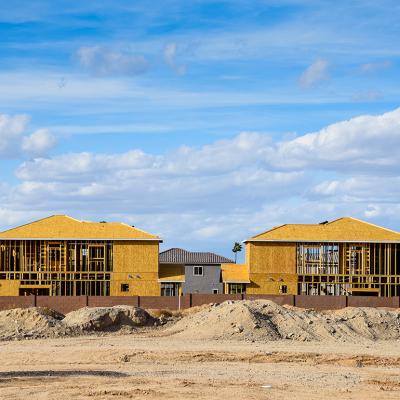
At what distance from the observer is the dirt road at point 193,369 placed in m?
25.3

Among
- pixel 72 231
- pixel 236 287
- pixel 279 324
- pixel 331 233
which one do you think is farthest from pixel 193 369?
pixel 331 233

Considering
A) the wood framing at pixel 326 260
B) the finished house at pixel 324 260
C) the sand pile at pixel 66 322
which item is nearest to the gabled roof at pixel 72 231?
the finished house at pixel 324 260

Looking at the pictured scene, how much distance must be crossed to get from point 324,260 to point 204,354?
49486mm

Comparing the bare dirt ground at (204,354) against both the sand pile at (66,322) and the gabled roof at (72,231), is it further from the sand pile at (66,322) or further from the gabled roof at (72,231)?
the gabled roof at (72,231)

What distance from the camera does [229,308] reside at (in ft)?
152

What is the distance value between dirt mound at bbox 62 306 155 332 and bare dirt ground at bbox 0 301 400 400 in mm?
59

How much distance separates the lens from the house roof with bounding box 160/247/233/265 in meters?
86.4

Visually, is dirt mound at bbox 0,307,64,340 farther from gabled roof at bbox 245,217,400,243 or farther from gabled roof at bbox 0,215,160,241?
gabled roof at bbox 245,217,400,243

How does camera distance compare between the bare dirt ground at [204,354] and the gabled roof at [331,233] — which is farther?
the gabled roof at [331,233]

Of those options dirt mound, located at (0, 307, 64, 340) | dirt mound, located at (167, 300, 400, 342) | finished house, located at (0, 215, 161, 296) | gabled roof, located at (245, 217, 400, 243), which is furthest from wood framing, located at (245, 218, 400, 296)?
dirt mound, located at (0, 307, 64, 340)

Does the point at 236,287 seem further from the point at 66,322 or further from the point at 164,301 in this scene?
the point at 66,322

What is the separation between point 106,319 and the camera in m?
48.1

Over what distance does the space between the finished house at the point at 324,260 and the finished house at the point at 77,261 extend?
8.94 metres

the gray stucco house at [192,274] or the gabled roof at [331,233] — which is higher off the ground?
the gabled roof at [331,233]
